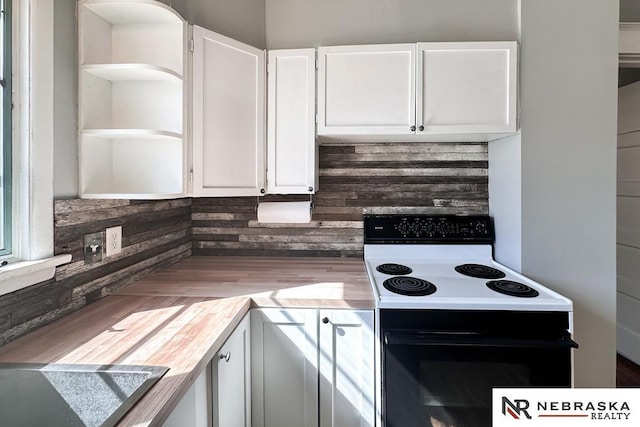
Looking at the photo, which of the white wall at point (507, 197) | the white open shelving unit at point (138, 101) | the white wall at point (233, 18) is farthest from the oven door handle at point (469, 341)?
the white wall at point (233, 18)

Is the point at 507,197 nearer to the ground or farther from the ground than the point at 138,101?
nearer to the ground

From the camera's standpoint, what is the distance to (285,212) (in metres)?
1.85

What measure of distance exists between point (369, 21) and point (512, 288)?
1518 mm

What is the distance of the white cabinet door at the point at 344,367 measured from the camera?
130cm

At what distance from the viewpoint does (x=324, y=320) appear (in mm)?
1304

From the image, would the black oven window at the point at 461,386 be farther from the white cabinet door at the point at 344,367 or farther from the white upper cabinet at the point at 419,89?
the white upper cabinet at the point at 419,89

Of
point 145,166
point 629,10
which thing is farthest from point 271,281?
point 629,10

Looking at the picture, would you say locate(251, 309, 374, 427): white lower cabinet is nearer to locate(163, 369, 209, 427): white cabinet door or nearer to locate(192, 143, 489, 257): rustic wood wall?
locate(163, 369, 209, 427): white cabinet door

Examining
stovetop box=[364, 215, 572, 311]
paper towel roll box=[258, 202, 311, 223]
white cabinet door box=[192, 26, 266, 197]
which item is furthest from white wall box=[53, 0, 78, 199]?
stovetop box=[364, 215, 572, 311]

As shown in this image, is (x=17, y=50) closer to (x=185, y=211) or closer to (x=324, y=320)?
(x=185, y=211)

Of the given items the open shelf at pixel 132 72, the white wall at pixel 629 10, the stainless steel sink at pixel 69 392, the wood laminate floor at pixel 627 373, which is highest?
the white wall at pixel 629 10

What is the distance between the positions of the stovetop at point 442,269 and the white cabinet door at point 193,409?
693 mm

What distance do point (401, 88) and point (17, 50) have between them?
1.49 m

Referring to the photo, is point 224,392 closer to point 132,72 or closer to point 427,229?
point 132,72
